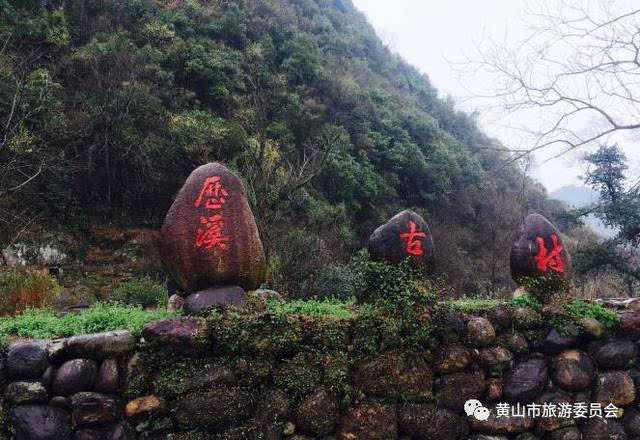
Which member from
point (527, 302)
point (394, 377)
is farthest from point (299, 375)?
point (527, 302)

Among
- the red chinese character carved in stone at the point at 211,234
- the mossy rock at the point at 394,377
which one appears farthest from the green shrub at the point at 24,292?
the mossy rock at the point at 394,377

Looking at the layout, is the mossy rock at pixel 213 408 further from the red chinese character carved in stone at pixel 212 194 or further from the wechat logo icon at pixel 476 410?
the wechat logo icon at pixel 476 410

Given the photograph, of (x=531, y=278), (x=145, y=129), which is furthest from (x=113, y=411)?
(x=145, y=129)

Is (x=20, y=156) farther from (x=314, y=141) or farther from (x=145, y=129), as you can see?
(x=314, y=141)

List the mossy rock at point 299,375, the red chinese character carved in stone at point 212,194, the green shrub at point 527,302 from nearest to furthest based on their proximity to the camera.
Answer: the mossy rock at point 299,375, the red chinese character carved in stone at point 212,194, the green shrub at point 527,302

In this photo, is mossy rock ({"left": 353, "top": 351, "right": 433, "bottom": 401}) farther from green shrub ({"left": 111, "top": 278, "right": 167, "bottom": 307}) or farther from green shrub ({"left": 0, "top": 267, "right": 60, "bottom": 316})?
green shrub ({"left": 111, "top": 278, "right": 167, "bottom": 307})

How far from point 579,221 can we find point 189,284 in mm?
11773

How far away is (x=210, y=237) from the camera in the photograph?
13.1 ft

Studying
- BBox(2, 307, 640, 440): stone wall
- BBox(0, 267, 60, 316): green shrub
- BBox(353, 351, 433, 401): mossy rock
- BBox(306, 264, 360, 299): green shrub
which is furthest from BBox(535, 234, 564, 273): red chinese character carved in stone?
BBox(0, 267, 60, 316): green shrub

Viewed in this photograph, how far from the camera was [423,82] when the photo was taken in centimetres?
3088

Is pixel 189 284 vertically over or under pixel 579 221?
under

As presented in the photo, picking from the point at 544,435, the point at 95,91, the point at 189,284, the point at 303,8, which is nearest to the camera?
the point at 189,284

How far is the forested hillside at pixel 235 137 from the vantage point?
10.2 meters

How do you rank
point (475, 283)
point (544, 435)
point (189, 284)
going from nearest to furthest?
1. point (189, 284)
2. point (544, 435)
3. point (475, 283)
